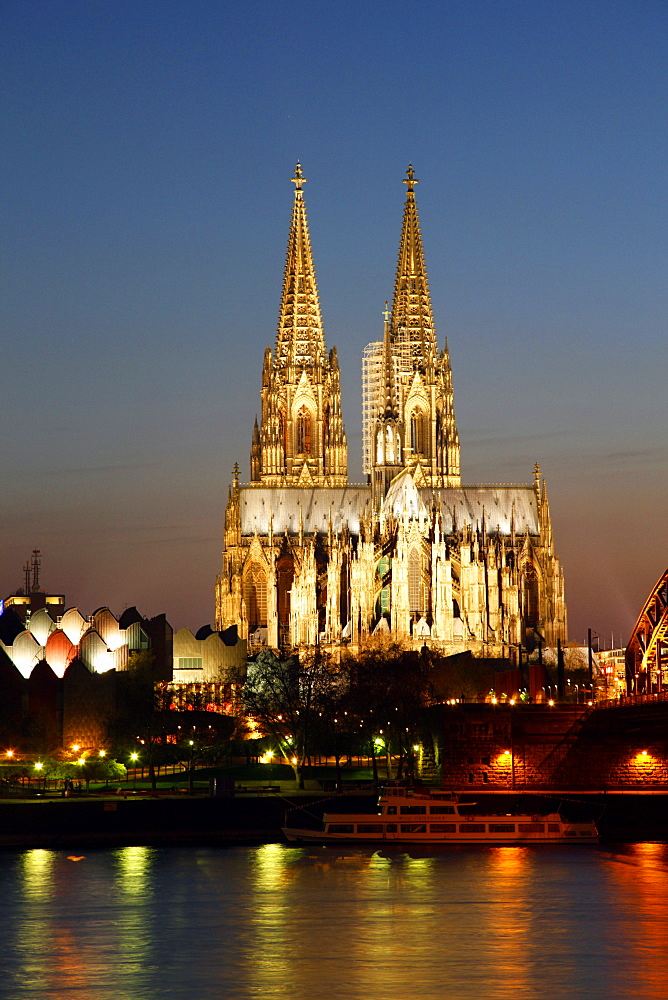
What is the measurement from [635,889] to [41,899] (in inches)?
894

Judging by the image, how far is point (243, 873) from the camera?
77.1 meters

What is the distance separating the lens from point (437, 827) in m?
86.7

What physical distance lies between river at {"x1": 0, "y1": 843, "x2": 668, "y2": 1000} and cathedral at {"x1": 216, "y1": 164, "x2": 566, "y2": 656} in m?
86.3

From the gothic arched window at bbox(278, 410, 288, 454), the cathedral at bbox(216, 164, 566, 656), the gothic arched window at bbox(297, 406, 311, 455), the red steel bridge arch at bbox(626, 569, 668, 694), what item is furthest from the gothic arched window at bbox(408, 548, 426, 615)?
the red steel bridge arch at bbox(626, 569, 668, 694)

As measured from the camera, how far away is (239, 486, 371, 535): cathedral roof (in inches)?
7480

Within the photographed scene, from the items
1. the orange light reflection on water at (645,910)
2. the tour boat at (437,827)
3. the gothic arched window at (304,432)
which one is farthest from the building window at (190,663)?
the orange light reflection on water at (645,910)

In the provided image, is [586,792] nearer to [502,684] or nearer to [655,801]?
[655,801]

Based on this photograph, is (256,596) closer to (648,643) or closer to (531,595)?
(531,595)

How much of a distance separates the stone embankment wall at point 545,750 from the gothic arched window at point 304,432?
4099 inches

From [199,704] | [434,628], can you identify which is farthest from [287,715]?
[434,628]

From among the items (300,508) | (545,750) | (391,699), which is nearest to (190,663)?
(300,508)

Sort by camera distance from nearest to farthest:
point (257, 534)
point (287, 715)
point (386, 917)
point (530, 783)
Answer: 1. point (386, 917)
2. point (530, 783)
3. point (287, 715)
4. point (257, 534)

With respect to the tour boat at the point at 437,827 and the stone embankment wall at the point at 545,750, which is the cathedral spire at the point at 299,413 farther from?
the tour boat at the point at 437,827

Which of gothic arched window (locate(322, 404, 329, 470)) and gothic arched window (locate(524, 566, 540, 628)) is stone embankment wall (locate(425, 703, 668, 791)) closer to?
gothic arched window (locate(524, 566, 540, 628))
